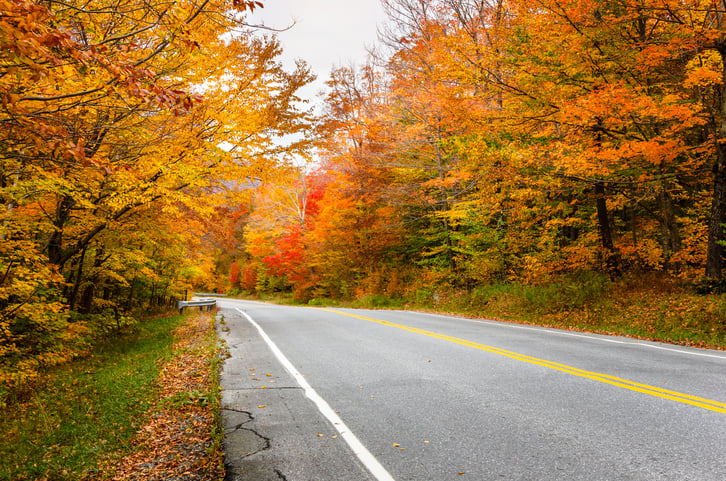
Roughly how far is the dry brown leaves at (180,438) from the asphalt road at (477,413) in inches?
8.3

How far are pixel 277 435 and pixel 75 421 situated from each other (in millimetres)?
3096

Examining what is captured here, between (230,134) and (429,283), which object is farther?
(429,283)

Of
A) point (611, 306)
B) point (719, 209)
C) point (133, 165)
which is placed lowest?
point (611, 306)

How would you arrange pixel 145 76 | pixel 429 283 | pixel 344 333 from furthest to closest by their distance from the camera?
pixel 429 283 → pixel 344 333 → pixel 145 76

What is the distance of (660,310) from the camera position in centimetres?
1091

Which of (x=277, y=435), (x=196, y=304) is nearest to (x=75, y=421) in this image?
(x=277, y=435)

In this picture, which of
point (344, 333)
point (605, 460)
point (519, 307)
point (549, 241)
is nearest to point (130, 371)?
point (344, 333)

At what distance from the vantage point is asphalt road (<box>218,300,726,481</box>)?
335 centimetres

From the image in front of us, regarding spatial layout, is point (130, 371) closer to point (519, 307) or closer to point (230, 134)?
point (230, 134)

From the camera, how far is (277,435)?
13.5 ft

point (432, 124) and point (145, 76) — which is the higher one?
point (432, 124)

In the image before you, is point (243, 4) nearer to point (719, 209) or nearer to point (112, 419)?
point (112, 419)

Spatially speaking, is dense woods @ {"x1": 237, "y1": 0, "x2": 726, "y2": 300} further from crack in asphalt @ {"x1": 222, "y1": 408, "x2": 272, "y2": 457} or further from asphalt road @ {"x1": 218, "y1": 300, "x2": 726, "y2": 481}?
crack in asphalt @ {"x1": 222, "y1": 408, "x2": 272, "y2": 457}

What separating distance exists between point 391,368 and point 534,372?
2.18m
